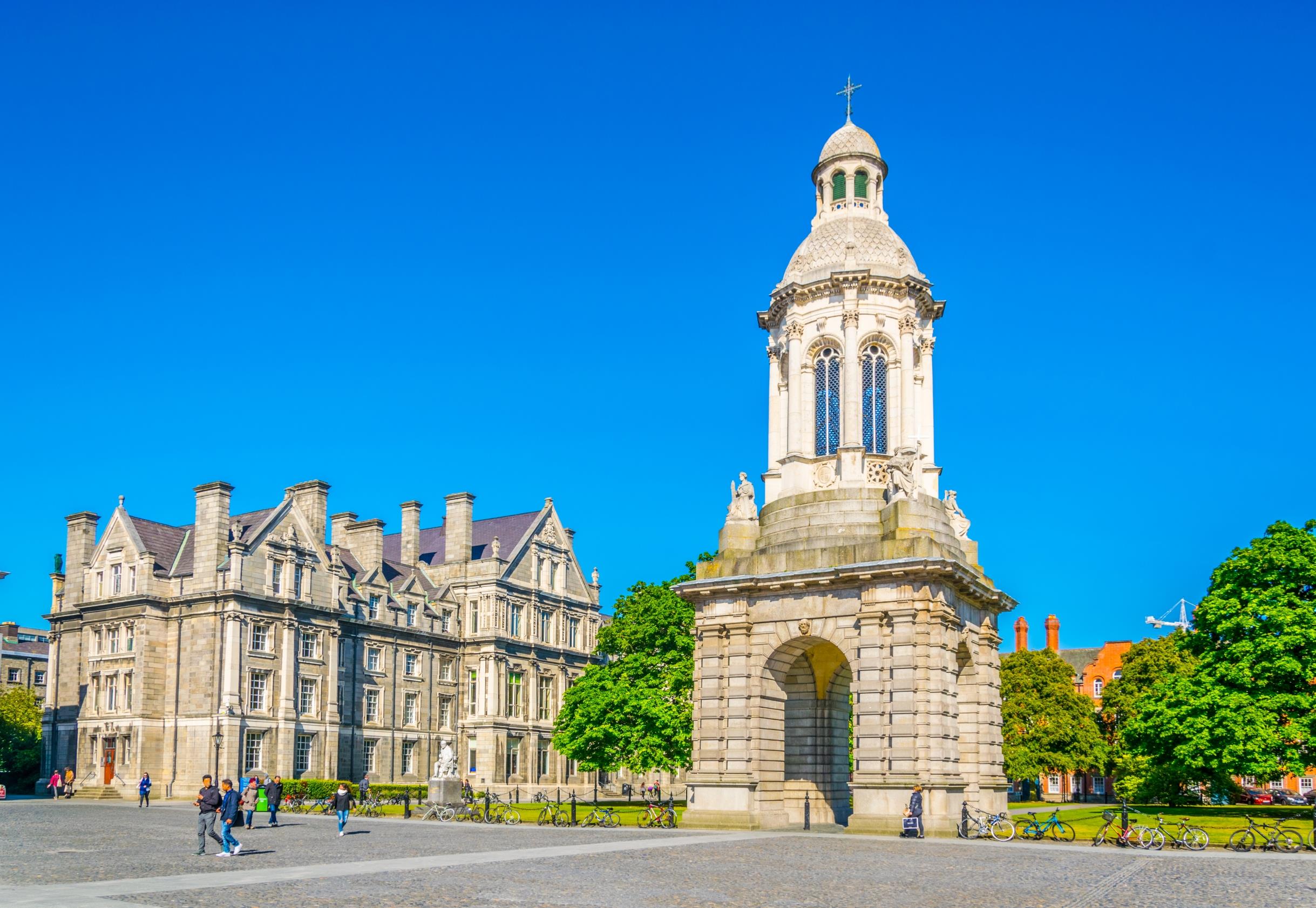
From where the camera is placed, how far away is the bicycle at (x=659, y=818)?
123 feet

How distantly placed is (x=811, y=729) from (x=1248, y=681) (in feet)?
63.5

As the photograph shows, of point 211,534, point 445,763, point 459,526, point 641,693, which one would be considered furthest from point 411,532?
point 445,763

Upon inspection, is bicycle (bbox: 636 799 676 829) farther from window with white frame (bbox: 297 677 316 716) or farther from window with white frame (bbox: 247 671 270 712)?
window with white frame (bbox: 297 677 316 716)

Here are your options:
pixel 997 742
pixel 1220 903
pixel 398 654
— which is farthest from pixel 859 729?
pixel 398 654

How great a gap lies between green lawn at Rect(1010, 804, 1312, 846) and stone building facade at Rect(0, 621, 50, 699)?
86.3m

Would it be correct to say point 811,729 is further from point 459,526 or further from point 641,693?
point 459,526

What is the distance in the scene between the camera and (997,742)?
4109 centimetres

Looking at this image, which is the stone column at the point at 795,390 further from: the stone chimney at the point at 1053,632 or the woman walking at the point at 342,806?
the stone chimney at the point at 1053,632

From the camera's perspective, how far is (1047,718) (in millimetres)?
77000

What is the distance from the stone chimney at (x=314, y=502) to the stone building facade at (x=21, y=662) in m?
40.5

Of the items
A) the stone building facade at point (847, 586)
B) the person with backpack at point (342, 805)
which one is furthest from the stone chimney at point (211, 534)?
the stone building facade at point (847, 586)

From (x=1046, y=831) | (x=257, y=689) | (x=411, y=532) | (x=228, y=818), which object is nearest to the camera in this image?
(x=228, y=818)

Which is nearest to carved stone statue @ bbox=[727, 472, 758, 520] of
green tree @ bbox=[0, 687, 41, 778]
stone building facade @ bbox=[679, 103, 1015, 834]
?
stone building facade @ bbox=[679, 103, 1015, 834]

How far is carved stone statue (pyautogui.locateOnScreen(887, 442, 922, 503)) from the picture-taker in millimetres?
36562
